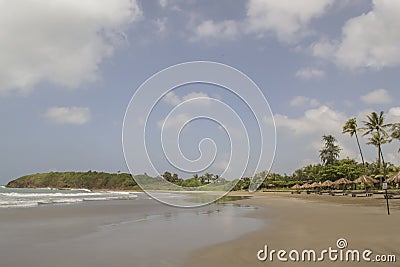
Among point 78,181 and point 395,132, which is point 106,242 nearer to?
point 395,132

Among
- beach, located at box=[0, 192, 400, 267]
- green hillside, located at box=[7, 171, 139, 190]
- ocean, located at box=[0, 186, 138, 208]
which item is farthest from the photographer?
green hillside, located at box=[7, 171, 139, 190]

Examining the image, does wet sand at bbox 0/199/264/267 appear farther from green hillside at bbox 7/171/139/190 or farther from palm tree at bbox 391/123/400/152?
green hillside at bbox 7/171/139/190

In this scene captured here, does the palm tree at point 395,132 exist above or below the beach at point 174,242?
above

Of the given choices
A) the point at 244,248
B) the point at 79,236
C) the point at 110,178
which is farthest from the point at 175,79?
the point at 110,178

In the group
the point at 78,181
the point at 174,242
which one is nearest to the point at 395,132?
the point at 174,242

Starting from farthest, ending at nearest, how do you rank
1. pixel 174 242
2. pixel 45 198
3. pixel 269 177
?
pixel 269 177, pixel 45 198, pixel 174 242

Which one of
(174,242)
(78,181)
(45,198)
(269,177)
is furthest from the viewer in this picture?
(78,181)

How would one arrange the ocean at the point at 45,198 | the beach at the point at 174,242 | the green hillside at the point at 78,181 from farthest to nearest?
the green hillside at the point at 78,181
the ocean at the point at 45,198
the beach at the point at 174,242

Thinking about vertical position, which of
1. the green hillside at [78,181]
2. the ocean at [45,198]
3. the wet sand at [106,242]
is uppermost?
the green hillside at [78,181]

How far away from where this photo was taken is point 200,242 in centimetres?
933

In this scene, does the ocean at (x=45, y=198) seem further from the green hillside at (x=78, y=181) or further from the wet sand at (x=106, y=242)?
the green hillside at (x=78, y=181)

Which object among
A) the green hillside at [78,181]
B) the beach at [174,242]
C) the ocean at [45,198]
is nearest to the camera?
the beach at [174,242]

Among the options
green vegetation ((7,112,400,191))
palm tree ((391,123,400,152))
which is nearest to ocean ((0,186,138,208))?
green vegetation ((7,112,400,191))

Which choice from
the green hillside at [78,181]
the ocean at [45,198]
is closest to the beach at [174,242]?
the ocean at [45,198]
